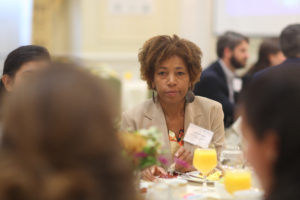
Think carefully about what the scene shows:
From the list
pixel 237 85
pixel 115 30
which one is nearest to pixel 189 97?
pixel 237 85

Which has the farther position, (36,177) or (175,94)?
(175,94)

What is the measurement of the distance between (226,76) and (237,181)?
9.48 feet

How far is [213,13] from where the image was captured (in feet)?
25.6

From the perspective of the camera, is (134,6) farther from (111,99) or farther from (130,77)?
(111,99)

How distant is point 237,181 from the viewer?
217cm

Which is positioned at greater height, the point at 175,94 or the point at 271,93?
the point at 271,93

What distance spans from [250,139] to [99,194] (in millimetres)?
450

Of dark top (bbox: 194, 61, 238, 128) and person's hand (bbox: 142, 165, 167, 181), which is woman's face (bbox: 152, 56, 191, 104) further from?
dark top (bbox: 194, 61, 238, 128)

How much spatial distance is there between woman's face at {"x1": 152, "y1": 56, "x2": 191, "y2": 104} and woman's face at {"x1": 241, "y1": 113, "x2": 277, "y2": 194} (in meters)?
1.75

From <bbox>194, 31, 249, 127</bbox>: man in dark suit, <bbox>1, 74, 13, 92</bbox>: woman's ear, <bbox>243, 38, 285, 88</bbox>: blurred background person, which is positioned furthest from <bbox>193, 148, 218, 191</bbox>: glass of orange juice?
<bbox>243, 38, 285, 88</bbox>: blurred background person

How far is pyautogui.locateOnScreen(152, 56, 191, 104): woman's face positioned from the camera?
2.99m

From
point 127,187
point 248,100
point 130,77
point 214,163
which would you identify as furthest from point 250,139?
point 130,77

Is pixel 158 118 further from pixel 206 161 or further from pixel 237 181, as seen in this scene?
pixel 237 181

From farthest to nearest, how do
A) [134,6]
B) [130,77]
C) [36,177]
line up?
[134,6] → [130,77] → [36,177]
